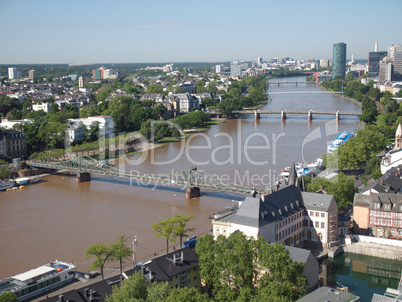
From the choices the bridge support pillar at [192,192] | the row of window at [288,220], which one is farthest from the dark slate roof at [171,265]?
the bridge support pillar at [192,192]

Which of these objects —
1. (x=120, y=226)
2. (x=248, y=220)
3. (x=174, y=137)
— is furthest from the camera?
(x=174, y=137)

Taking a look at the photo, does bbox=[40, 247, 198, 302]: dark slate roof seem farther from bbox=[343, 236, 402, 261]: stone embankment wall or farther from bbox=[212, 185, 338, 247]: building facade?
bbox=[343, 236, 402, 261]: stone embankment wall

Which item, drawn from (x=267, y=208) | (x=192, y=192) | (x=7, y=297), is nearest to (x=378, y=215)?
(x=267, y=208)

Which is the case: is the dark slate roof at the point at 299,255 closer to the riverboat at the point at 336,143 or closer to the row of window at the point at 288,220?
the row of window at the point at 288,220

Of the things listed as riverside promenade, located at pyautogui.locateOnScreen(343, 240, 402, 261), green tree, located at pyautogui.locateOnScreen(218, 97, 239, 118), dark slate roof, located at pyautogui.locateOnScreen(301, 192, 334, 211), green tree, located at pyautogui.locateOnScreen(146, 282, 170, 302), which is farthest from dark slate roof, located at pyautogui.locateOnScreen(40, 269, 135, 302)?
green tree, located at pyautogui.locateOnScreen(218, 97, 239, 118)

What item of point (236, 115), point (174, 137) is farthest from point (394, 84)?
point (174, 137)

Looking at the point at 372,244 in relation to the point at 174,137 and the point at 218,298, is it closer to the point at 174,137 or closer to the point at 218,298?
the point at 218,298
